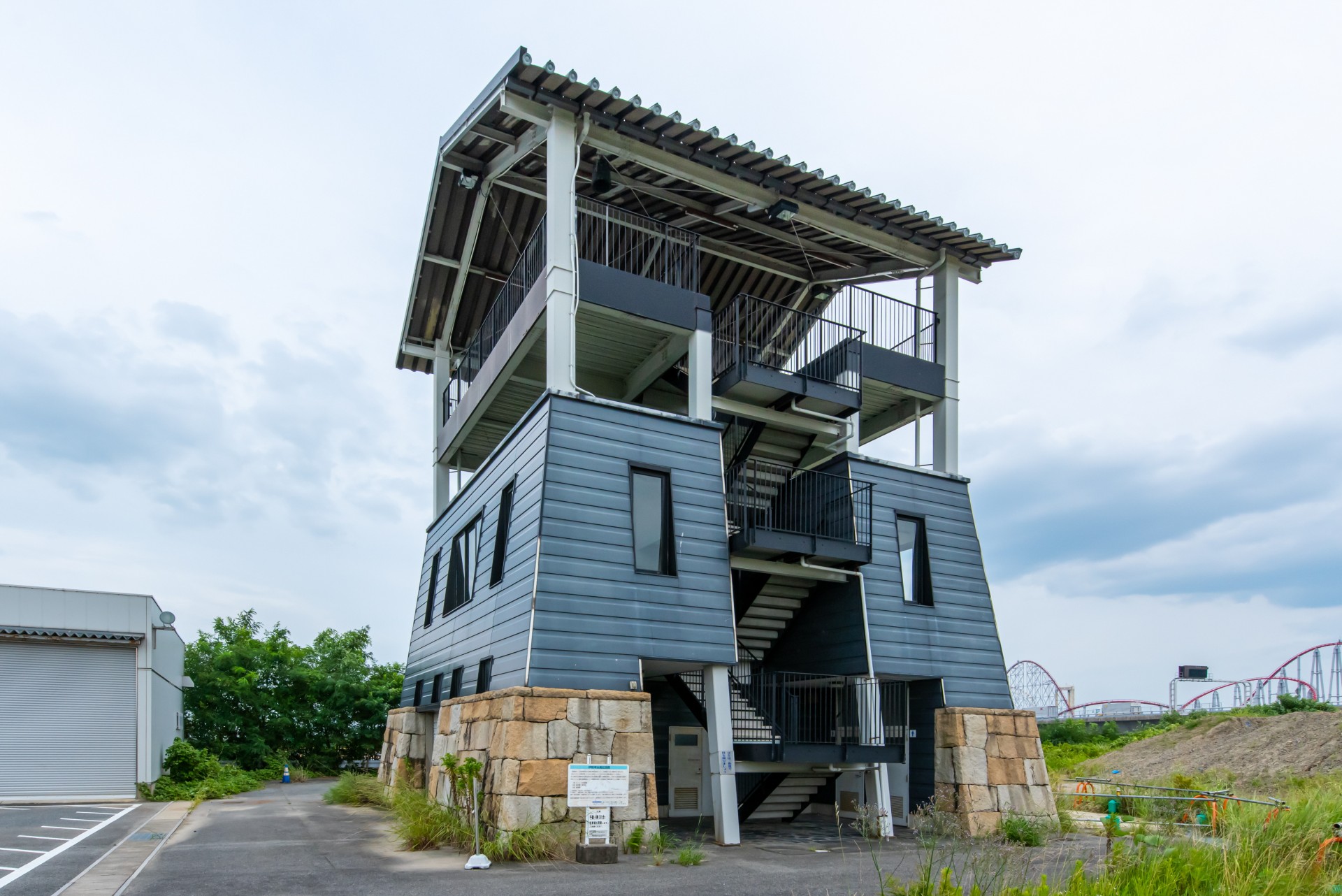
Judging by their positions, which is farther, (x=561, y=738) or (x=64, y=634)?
(x=64, y=634)

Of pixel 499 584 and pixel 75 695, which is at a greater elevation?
pixel 499 584

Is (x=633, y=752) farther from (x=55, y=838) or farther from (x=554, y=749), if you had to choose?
(x=55, y=838)

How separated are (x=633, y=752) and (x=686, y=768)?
15.7 feet

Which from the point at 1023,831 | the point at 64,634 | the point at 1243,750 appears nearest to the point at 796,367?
the point at 1023,831

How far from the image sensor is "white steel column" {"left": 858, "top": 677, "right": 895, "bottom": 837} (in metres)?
13.9

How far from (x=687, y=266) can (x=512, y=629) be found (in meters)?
7.01

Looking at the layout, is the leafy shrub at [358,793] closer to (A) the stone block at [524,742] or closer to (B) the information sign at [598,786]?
(A) the stone block at [524,742]

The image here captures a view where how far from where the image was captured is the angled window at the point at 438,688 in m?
16.1

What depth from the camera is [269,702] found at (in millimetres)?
28453

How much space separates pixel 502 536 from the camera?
14.2 meters

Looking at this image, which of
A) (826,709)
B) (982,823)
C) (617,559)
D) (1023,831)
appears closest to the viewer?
(617,559)

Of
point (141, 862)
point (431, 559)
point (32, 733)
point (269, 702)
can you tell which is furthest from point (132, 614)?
point (141, 862)

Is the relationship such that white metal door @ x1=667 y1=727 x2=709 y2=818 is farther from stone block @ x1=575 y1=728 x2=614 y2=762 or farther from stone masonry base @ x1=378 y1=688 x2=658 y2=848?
stone block @ x1=575 y1=728 x2=614 y2=762

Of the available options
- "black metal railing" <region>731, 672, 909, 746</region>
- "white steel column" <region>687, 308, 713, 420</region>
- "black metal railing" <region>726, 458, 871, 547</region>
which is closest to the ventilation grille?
"black metal railing" <region>731, 672, 909, 746</region>
